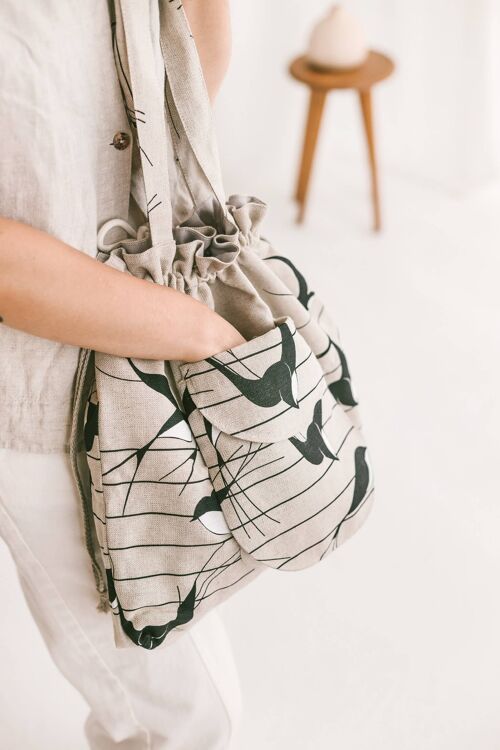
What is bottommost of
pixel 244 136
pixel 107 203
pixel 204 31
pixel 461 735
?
pixel 461 735

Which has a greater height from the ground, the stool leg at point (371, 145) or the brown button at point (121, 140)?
the brown button at point (121, 140)

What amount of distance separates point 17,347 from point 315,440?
11.3 inches

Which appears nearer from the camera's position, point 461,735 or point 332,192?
point 461,735

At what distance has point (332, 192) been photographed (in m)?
2.43

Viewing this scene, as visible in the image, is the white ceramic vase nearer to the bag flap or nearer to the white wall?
the white wall

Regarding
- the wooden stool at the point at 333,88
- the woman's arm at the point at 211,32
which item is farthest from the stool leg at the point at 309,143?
the woman's arm at the point at 211,32

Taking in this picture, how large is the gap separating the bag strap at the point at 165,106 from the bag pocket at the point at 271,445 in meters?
0.12

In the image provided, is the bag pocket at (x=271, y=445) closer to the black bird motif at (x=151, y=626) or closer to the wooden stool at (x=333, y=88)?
the black bird motif at (x=151, y=626)

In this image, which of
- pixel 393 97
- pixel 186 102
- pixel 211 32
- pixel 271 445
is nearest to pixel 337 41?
pixel 393 97

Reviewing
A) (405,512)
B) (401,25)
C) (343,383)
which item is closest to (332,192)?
(401,25)

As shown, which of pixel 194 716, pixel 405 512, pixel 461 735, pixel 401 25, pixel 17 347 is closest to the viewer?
pixel 17 347

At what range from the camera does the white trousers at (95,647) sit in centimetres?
73

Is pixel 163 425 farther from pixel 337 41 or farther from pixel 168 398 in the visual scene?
pixel 337 41

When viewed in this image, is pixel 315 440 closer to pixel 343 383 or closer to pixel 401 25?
pixel 343 383
